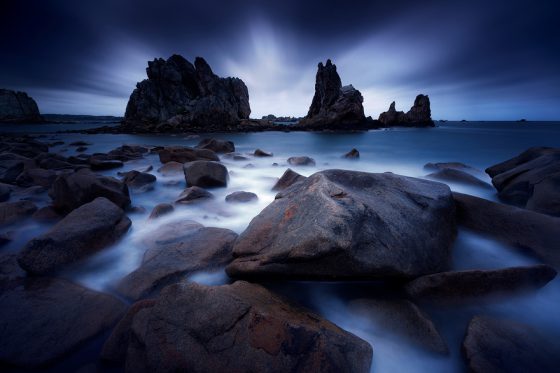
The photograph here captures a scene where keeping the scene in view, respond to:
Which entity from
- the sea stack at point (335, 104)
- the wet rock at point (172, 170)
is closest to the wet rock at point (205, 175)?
the wet rock at point (172, 170)

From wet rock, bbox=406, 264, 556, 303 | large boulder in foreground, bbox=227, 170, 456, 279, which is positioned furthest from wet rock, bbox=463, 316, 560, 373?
large boulder in foreground, bbox=227, 170, 456, 279

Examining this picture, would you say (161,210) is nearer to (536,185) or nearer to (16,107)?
(536,185)

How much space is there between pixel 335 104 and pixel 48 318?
198ft

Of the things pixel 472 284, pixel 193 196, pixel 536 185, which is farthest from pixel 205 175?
pixel 536 185

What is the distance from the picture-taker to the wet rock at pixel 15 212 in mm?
4477

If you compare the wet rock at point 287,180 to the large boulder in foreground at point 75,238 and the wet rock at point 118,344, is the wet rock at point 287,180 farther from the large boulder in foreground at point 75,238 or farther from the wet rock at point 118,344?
the wet rock at point 118,344

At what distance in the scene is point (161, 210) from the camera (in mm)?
5031

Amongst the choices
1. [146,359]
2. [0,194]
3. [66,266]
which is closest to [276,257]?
[146,359]

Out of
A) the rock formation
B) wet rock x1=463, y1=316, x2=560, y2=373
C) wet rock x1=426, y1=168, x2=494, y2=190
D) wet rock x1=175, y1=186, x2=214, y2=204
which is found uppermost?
the rock formation

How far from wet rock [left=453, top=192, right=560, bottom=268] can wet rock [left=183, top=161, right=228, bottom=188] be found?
19.0 ft

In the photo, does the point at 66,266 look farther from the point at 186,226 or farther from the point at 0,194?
the point at 0,194

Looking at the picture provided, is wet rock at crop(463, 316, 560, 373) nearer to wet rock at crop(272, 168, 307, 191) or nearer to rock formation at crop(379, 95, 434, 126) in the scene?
wet rock at crop(272, 168, 307, 191)

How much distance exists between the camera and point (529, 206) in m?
4.32

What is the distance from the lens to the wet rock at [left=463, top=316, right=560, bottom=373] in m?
1.84
